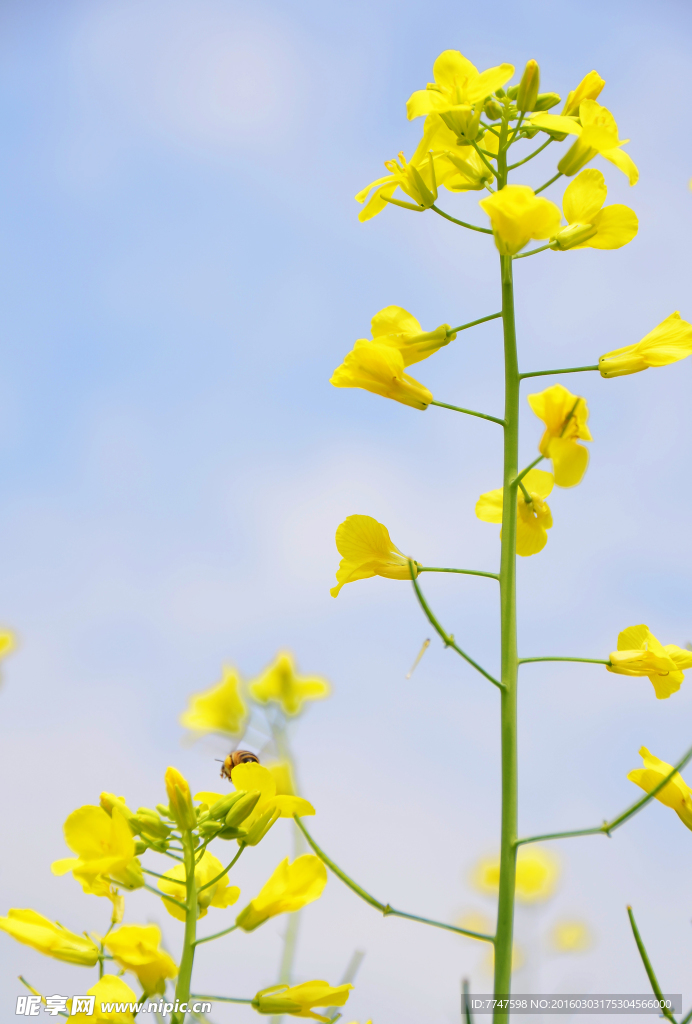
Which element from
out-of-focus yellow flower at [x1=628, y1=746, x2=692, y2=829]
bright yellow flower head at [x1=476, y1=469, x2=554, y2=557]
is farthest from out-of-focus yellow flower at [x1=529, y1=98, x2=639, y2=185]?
out-of-focus yellow flower at [x1=628, y1=746, x2=692, y2=829]

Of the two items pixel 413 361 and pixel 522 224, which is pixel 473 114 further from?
pixel 413 361

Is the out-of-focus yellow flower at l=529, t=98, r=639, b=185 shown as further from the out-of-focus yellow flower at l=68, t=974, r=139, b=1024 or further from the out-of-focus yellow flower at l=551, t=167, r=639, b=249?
the out-of-focus yellow flower at l=68, t=974, r=139, b=1024

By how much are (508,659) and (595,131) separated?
1046 millimetres

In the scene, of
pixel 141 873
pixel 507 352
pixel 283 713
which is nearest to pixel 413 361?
pixel 507 352

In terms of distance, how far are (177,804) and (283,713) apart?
163 cm

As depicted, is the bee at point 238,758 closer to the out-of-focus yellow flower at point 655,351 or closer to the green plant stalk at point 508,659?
the green plant stalk at point 508,659

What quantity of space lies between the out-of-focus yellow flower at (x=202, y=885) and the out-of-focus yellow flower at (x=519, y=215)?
1.28 metres

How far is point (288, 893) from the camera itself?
1509 millimetres

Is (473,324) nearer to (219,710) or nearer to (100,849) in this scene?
(100,849)

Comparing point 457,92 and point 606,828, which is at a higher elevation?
point 457,92

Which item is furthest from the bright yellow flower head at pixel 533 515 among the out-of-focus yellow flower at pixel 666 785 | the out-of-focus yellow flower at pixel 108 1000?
the out-of-focus yellow flower at pixel 108 1000

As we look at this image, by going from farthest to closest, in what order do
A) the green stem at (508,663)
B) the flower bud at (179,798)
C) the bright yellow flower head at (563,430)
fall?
the bright yellow flower head at (563,430) < the flower bud at (179,798) < the green stem at (508,663)

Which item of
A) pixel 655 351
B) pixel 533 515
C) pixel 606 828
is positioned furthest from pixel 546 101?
A: pixel 606 828

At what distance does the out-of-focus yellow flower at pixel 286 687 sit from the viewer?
326cm
